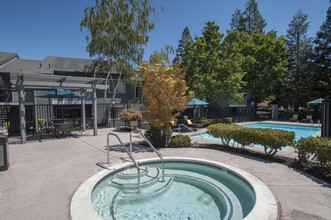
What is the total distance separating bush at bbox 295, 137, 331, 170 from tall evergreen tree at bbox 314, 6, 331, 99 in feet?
87.7

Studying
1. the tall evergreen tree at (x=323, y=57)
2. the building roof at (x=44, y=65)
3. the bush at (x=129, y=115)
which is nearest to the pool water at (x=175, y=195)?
the bush at (x=129, y=115)

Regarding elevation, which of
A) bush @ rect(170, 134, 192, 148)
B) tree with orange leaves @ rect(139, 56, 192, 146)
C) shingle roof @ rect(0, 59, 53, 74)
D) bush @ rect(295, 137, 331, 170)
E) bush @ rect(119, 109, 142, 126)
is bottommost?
bush @ rect(170, 134, 192, 148)

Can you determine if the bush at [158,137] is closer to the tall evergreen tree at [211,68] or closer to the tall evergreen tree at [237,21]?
the tall evergreen tree at [211,68]

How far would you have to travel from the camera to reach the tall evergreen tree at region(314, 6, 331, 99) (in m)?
27.3

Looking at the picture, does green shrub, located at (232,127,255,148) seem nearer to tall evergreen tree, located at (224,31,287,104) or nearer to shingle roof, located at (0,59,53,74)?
shingle roof, located at (0,59,53,74)

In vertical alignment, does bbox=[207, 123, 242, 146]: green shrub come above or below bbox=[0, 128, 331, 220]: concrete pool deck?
above

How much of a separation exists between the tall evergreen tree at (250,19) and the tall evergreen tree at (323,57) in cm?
1259

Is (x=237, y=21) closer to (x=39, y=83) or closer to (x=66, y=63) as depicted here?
(x=66, y=63)

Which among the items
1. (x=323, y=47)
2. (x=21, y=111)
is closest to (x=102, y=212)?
(x=21, y=111)

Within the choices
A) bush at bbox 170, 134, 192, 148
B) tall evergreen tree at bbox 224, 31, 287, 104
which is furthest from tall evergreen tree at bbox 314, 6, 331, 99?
bush at bbox 170, 134, 192, 148

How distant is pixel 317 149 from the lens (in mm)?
5941

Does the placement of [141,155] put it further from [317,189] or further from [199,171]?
[317,189]

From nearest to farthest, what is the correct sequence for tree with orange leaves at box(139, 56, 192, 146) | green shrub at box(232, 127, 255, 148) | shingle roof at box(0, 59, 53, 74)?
green shrub at box(232, 127, 255, 148) < tree with orange leaves at box(139, 56, 192, 146) < shingle roof at box(0, 59, 53, 74)

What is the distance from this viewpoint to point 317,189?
4.90m
